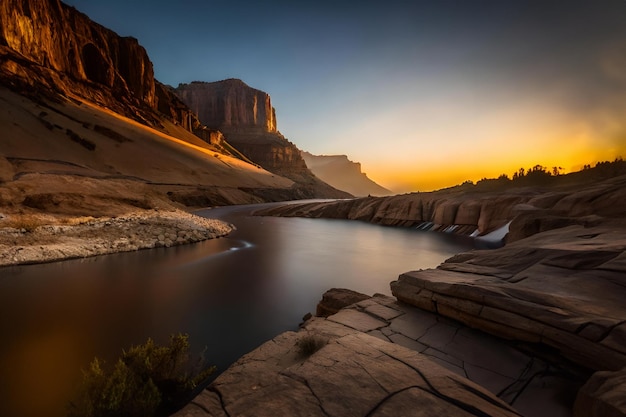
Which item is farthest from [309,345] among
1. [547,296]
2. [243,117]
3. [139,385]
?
[243,117]

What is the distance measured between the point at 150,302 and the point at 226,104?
5682 inches

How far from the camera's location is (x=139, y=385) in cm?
410

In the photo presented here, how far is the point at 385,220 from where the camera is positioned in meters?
32.0

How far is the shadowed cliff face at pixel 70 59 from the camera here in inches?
1751

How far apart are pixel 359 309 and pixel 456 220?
2248cm

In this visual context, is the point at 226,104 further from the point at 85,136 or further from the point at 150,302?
the point at 150,302

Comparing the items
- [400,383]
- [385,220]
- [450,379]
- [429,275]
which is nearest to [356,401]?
[400,383]

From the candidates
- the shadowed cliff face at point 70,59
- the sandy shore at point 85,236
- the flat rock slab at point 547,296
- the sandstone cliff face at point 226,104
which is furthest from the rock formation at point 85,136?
the sandstone cliff face at point 226,104

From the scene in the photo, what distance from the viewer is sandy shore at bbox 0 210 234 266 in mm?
10859

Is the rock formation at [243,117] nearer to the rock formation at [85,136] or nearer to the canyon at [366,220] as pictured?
the rock formation at [85,136]

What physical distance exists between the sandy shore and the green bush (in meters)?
8.95

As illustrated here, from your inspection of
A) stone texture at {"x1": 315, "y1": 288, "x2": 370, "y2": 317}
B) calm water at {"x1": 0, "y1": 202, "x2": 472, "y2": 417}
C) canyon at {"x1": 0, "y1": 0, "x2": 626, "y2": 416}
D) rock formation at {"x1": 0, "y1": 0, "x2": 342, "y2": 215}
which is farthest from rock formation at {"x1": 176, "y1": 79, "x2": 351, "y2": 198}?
stone texture at {"x1": 315, "y1": 288, "x2": 370, "y2": 317}

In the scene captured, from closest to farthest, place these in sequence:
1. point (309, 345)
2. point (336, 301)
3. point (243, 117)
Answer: point (309, 345), point (336, 301), point (243, 117)

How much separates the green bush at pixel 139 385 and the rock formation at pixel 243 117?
377 feet
